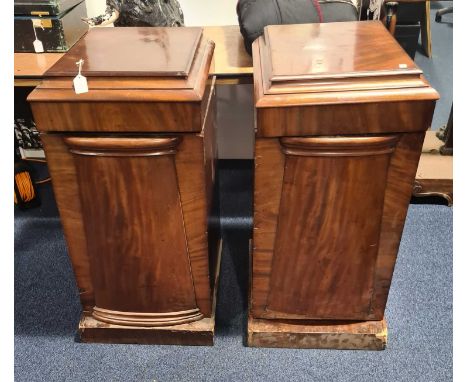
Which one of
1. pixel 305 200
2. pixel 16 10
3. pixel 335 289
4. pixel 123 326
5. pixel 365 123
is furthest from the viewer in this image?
pixel 16 10

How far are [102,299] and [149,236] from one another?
29 centimetres

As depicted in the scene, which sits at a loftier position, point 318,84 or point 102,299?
point 318,84

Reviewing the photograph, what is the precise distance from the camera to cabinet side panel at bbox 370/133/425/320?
3.62ft

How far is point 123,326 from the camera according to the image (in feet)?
4.72

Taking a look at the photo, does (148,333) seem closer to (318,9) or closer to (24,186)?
(24,186)

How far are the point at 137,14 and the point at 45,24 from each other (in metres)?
0.34

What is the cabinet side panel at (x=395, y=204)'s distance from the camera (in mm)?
1104

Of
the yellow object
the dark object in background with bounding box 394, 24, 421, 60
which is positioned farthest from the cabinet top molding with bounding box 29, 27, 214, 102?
the dark object in background with bounding box 394, 24, 421, 60

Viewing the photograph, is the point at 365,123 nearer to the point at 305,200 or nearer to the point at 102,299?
the point at 305,200

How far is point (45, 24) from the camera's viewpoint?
1.63 meters

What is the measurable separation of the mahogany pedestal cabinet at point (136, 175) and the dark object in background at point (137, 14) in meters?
0.22

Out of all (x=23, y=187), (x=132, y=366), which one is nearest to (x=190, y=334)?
(x=132, y=366)

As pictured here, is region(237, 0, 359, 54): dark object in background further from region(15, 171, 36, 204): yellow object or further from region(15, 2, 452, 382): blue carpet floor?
region(15, 171, 36, 204): yellow object

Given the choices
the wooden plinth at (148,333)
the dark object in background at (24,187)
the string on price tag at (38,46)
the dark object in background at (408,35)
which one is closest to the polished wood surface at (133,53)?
the string on price tag at (38,46)
